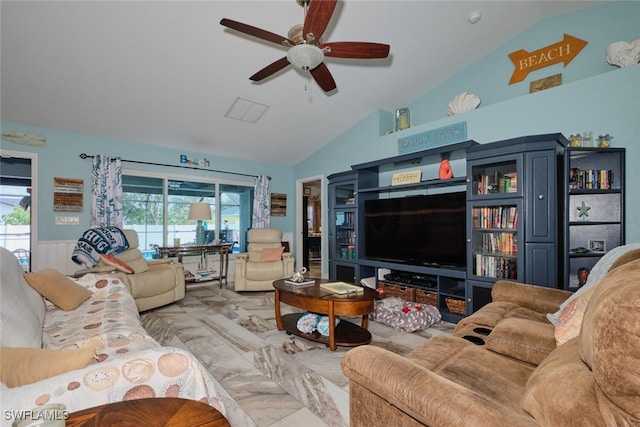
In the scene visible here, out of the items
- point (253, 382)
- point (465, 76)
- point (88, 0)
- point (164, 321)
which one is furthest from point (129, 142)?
point (465, 76)

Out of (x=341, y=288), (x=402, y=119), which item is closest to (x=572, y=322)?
(x=341, y=288)

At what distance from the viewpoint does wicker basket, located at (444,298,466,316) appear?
10.1ft

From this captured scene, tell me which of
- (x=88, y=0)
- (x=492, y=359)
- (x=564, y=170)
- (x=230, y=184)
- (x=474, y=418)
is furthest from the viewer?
(x=230, y=184)

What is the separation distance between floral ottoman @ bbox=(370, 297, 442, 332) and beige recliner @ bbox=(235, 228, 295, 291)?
1781mm

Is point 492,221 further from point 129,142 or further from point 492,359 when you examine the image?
point 129,142

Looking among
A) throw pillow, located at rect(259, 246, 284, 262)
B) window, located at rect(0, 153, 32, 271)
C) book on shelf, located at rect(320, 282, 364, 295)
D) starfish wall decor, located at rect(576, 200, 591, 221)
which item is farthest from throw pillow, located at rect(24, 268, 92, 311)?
starfish wall decor, located at rect(576, 200, 591, 221)

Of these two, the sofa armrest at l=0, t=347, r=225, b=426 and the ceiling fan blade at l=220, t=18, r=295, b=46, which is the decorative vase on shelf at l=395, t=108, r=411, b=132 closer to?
the ceiling fan blade at l=220, t=18, r=295, b=46

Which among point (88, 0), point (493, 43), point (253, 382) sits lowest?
point (253, 382)

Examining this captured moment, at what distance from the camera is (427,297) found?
11.1 feet

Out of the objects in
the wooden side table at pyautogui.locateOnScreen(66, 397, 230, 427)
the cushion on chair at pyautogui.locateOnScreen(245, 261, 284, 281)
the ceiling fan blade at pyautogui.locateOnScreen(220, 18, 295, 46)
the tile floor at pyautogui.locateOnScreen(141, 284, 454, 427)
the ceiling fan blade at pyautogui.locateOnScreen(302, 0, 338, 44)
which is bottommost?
the tile floor at pyautogui.locateOnScreen(141, 284, 454, 427)

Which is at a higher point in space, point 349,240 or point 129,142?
point 129,142

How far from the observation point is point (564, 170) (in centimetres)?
262

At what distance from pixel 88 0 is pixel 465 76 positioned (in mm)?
4157

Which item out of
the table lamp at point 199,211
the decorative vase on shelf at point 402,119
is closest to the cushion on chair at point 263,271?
the table lamp at point 199,211
